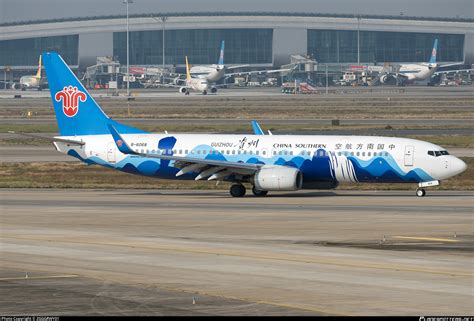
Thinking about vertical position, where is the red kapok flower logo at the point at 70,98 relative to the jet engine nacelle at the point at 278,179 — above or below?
above

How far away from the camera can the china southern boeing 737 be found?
191ft

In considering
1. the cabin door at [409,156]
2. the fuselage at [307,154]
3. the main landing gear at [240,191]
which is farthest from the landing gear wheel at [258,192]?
the cabin door at [409,156]

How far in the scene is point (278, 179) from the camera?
58.2 m

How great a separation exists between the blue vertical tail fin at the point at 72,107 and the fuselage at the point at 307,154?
0.71 metres

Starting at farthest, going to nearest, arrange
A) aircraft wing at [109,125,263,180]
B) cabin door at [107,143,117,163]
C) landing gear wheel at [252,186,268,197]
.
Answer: cabin door at [107,143,117,163], landing gear wheel at [252,186,268,197], aircraft wing at [109,125,263,180]

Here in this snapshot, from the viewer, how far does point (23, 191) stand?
63.1 meters

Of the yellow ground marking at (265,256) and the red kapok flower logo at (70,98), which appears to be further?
the red kapok flower logo at (70,98)

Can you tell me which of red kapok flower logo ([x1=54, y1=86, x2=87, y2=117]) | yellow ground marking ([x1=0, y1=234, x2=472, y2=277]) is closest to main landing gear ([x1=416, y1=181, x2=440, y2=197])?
red kapok flower logo ([x1=54, y1=86, x2=87, y2=117])

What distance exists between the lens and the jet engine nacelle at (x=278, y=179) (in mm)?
58125

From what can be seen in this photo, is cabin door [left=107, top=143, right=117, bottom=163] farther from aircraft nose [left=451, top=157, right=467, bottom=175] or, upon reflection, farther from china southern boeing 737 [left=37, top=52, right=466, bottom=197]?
aircraft nose [left=451, top=157, right=467, bottom=175]

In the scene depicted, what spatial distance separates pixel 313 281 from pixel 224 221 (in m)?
17.2

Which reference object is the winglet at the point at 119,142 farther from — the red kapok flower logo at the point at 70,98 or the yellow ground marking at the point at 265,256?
the yellow ground marking at the point at 265,256

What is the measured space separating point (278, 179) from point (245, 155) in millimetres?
3669

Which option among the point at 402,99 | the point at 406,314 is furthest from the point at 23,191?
the point at 402,99
